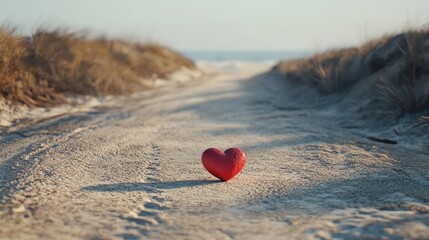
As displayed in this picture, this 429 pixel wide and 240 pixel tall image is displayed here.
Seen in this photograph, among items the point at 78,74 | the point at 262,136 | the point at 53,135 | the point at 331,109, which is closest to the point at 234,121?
the point at 262,136

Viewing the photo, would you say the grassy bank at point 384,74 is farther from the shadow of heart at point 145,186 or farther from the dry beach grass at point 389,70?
the shadow of heart at point 145,186

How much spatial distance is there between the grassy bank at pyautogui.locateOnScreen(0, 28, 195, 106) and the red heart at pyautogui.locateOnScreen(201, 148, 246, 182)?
12.8 feet

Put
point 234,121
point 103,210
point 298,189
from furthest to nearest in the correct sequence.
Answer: point 234,121
point 298,189
point 103,210

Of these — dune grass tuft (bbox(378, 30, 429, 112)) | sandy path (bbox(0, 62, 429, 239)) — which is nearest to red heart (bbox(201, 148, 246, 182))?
sandy path (bbox(0, 62, 429, 239))

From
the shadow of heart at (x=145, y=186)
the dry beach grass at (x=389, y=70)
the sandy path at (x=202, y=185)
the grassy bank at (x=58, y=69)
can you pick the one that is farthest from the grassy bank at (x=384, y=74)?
the grassy bank at (x=58, y=69)

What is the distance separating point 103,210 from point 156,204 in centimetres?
32

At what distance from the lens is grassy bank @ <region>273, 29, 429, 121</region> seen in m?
5.17

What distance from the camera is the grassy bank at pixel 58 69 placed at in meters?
6.20

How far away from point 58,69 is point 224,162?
5582 mm

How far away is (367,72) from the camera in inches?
275

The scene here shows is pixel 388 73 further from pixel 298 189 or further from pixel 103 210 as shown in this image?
pixel 103 210

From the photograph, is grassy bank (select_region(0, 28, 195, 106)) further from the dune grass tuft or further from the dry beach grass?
the dune grass tuft

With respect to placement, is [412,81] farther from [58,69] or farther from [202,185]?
[58,69]

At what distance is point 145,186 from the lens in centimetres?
296
